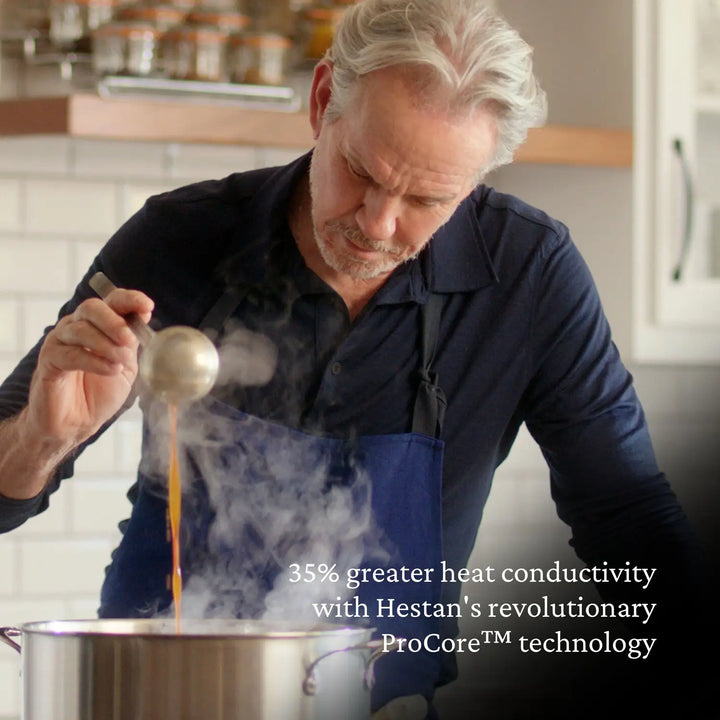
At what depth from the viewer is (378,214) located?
1434 millimetres

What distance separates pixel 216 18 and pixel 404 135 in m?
1.13

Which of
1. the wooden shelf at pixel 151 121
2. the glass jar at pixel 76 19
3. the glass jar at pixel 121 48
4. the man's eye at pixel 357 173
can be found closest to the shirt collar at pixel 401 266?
the man's eye at pixel 357 173

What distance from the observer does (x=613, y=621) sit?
1351mm

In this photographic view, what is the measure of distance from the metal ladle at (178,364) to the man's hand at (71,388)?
7cm

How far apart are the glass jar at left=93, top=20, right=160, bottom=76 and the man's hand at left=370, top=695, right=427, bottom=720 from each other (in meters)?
1.32

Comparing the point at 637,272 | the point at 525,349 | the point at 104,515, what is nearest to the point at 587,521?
the point at 525,349

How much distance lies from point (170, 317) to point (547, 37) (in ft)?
4.63

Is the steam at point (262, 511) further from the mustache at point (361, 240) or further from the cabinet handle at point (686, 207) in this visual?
the cabinet handle at point (686, 207)

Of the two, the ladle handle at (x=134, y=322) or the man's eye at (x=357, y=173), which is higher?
the man's eye at (x=357, y=173)

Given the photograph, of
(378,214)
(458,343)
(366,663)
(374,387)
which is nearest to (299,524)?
(374,387)

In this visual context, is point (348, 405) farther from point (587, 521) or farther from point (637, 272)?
point (637, 272)

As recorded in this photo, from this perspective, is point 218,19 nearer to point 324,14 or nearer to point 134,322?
point 324,14

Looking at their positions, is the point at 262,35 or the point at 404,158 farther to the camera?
the point at 262,35

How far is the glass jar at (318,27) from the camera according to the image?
8.23 ft
